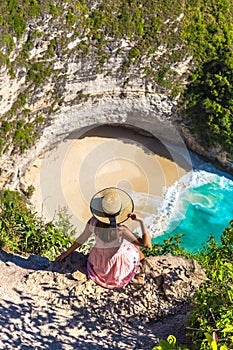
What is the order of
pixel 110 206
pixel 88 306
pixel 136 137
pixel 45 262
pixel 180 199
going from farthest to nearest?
pixel 136 137
pixel 180 199
pixel 45 262
pixel 88 306
pixel 110 206

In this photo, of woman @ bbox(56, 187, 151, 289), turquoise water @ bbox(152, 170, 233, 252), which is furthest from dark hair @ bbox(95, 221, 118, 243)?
turquoise water @ bbox(152, 170, 233, 252)

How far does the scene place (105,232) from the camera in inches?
241

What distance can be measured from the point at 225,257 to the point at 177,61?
12330 millimetres

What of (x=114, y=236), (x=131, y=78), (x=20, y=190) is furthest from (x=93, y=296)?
(x=131, y=78)

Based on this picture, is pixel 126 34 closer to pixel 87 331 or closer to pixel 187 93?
pixel 187 93

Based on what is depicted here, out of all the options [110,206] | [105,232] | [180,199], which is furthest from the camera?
[180,199]

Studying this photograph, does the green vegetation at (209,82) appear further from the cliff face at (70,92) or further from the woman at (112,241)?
the woman at (112,241)

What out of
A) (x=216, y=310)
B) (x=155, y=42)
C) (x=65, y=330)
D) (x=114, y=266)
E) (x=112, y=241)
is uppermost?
(x=155, y=42)

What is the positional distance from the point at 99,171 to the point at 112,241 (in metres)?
10.2

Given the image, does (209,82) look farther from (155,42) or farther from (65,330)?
(65,330)

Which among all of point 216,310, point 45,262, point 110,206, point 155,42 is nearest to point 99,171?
point 155,42

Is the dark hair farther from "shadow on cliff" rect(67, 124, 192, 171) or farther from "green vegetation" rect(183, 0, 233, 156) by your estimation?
"green vegetation" rect(183, 0, 233, 156)

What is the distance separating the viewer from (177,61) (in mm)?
17406

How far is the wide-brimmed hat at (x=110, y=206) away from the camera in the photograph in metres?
5.93
